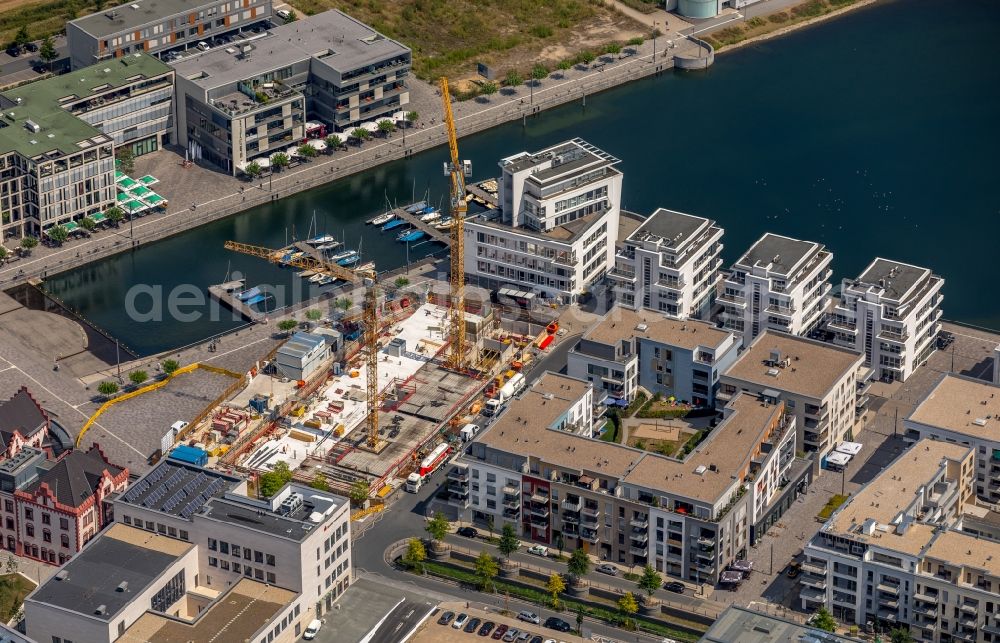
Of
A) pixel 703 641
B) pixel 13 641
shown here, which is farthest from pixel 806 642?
pixel 13 641

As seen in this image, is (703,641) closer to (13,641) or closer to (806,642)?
(806,642)
